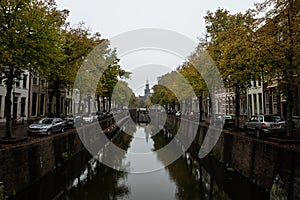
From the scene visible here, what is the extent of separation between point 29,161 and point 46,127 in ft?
22.4

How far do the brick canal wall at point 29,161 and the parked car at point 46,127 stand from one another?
54.2 inches

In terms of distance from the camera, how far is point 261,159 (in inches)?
486

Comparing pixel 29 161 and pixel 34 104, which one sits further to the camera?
pixel 34 104

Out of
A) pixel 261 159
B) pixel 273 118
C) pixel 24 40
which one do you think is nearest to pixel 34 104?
pixel 24 40

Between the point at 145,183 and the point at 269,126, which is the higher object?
the point at 269,126

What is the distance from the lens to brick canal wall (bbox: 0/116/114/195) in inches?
423

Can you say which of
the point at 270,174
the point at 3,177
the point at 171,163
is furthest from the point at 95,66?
the point at 270,174

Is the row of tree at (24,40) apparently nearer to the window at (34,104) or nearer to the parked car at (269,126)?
the parked car at (269,126)

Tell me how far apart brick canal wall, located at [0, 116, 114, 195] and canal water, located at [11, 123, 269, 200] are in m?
0.48

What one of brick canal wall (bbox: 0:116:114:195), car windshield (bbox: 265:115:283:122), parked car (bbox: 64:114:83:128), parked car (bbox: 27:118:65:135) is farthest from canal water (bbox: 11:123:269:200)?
parked car (bbox: 64:114:83:128)

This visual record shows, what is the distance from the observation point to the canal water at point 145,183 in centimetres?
1242

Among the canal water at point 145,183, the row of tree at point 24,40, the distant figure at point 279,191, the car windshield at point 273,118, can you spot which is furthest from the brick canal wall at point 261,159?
the row of tree at point 24,40

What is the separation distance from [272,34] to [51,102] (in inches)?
1547

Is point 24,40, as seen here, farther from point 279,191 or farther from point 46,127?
point 279,191
